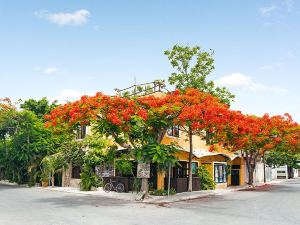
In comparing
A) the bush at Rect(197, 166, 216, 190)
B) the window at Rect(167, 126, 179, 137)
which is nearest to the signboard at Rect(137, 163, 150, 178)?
the window at Rect(167, 126, 179, 137)

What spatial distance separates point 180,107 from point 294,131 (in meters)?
17.5

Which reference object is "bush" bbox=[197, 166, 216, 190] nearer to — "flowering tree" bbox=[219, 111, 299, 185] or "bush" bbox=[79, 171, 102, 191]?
"flowering tree" bbox=[219, 111, 299, 185]

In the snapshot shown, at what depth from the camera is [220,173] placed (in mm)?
34750

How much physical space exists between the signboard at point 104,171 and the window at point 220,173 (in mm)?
10247

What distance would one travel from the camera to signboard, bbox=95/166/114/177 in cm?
2943

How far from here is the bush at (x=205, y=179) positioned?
102 ft

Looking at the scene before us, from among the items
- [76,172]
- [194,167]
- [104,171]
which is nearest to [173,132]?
[194,167]

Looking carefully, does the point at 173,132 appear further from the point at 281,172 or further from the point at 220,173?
the point at 281,172

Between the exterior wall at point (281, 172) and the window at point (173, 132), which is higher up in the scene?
the window at point (173, 132)

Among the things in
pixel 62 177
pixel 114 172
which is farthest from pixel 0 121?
pixel 114 172

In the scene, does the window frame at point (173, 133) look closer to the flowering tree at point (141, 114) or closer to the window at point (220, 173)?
the window at point (220, 173)

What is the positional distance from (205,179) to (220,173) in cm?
383

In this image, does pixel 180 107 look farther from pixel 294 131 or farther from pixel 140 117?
pixel 294 131

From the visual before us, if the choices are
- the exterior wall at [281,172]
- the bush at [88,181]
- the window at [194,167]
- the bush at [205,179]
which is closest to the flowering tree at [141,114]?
the bush at [88,181]
